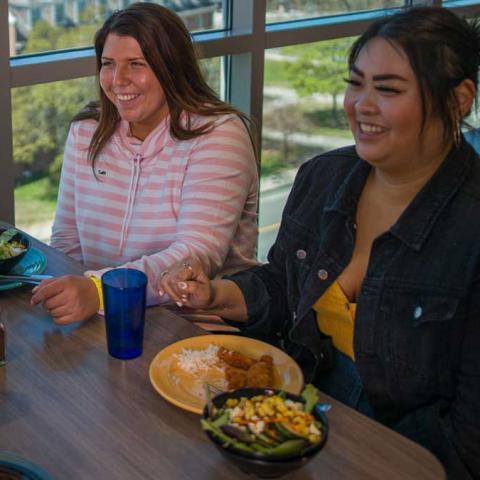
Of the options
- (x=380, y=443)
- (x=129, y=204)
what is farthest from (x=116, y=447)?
(x=129, y=204)

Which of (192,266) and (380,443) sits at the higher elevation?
(192,266)

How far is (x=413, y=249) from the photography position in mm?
1536

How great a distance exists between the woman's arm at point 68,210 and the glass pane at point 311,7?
1.20m

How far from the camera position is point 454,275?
150 centimetres

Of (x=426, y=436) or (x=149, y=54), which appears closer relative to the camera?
(x=426, y=436)

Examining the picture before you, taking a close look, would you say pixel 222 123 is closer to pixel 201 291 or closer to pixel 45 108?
pixel 201 291

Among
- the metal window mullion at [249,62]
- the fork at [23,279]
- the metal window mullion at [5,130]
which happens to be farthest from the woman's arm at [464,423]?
the metal window mullion at [249,62]

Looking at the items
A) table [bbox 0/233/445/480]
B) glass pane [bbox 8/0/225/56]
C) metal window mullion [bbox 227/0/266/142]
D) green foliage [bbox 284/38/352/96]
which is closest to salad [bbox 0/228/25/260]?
table [bbox 0/233/445/480]

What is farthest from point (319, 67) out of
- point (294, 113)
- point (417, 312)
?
point (417, 312)

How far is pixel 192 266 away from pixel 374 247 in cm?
35

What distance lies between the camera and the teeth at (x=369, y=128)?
1.54 metres

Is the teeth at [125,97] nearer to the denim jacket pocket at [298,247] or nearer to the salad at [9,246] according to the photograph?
the salad at [9,246]

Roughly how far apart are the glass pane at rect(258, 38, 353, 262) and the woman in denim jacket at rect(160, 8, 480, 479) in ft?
5.48

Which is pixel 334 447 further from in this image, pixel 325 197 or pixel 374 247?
pixel 325 197
